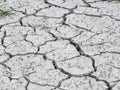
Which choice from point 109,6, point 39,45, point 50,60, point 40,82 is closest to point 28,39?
point 39,45

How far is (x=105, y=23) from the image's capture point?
12.3 ft

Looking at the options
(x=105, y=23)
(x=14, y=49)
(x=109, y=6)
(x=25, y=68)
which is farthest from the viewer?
(x=109, y=6)

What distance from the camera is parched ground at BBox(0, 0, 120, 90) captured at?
293 cm

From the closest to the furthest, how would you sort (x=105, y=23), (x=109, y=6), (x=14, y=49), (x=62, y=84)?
1. (x=62, y=84)
2. (x=14, y=49)
3. (x=105, y=23)
4. (x=109, y=6)

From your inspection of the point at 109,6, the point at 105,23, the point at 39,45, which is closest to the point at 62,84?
the point at 39,45

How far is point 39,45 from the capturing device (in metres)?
3.43

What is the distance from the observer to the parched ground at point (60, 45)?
2.93 metres

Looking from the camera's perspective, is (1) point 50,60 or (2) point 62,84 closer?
(2) point 62,84

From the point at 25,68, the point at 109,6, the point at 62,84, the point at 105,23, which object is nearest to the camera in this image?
the point at 62,84

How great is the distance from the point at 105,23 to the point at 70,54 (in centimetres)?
66

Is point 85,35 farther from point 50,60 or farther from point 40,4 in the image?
point 40,4

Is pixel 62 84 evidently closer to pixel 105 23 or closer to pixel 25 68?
pixel 25 68

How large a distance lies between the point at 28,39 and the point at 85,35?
52cm

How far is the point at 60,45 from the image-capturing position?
3418 mm
